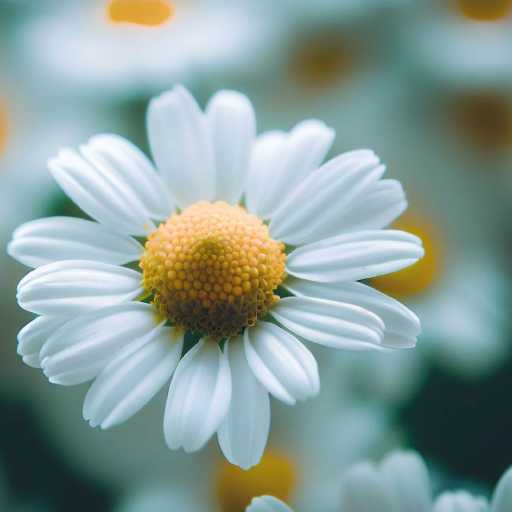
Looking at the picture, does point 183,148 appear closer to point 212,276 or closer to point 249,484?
point 212,276

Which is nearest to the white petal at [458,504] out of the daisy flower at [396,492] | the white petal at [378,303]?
the daisy flower at [396,492]

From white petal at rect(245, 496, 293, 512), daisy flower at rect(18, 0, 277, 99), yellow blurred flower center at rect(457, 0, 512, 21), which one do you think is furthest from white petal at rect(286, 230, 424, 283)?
yellow blurred flower center at rect(457, 0, 512, 21)

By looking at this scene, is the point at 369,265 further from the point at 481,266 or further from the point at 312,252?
the point at 481,266

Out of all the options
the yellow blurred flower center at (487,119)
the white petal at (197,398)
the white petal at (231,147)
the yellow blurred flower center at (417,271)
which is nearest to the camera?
the white petal at (197,398)

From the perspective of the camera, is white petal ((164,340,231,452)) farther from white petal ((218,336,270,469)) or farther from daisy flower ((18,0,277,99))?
daisy flower ((18,0,277,99))

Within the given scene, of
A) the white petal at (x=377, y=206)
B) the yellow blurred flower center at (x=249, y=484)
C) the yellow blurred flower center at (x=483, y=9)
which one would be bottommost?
the yellow blurred flower center at (x=249, y=484)

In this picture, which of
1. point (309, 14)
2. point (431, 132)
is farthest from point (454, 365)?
point (309, 14)

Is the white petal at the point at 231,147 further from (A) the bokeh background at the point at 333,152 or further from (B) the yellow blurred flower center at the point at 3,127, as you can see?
(B) the yellow blurred flower center at the point at 3,127
